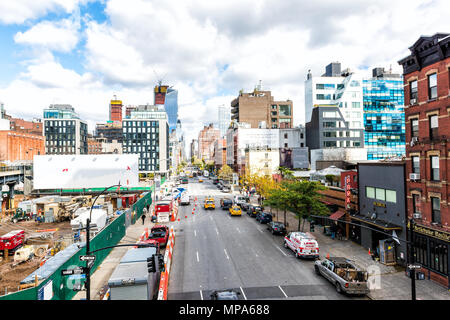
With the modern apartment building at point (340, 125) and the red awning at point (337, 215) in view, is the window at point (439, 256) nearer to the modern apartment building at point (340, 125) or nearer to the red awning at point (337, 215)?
the red awning at point (337, 215)

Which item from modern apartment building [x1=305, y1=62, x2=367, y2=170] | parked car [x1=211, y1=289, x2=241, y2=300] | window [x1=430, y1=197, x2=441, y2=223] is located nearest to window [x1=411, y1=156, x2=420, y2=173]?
window [x1=430, y1=197, x2=441, y2=223]

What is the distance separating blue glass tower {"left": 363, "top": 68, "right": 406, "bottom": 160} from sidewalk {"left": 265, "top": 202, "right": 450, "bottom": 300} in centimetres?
6717

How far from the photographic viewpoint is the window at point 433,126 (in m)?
22.5

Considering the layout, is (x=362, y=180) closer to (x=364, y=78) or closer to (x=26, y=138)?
(x=364, y=78)

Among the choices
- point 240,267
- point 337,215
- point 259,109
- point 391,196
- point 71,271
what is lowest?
point 240,267

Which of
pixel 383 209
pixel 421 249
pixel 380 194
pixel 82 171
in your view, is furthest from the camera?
pixel 82 171

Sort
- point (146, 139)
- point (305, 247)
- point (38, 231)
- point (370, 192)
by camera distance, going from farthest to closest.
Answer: point (146, 139), point (38, 231), point (370, 192), point (305, 247)

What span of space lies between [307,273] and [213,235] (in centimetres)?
1420

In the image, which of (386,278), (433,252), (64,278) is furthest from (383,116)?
(64,278)

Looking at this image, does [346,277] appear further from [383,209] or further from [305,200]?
[305,200]

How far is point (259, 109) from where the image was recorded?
11869 cm

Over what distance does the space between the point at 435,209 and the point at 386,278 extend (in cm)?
643

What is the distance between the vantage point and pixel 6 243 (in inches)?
1108
